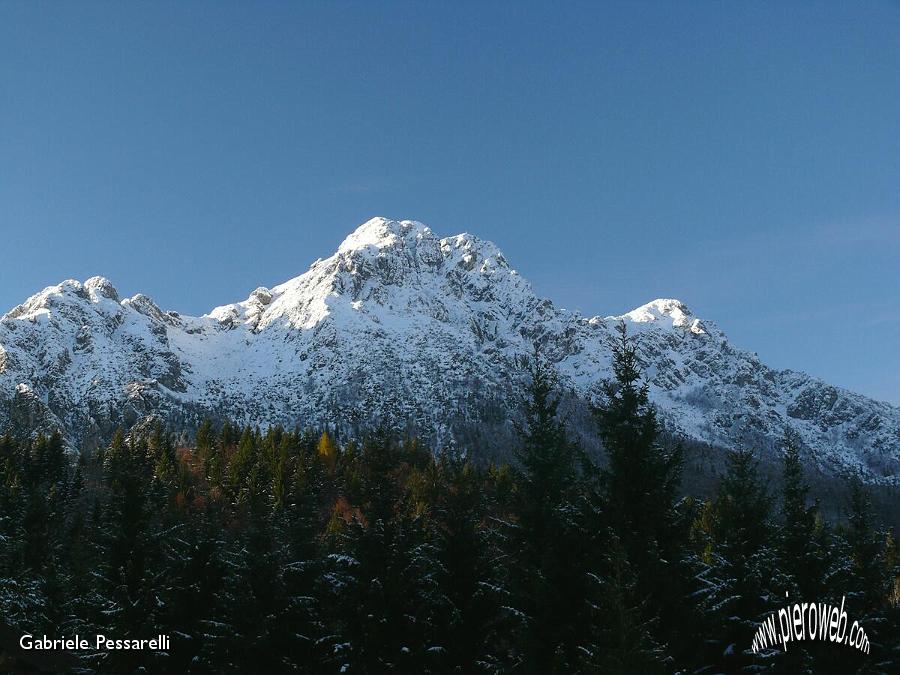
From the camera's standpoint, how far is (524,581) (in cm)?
2761

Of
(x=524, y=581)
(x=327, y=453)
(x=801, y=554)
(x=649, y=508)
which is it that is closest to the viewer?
(x=649, y=508)

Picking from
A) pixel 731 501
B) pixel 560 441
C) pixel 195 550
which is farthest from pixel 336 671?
pixel 731 501

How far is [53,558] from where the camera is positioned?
58.2 metres

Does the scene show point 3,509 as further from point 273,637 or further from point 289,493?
point 273,637

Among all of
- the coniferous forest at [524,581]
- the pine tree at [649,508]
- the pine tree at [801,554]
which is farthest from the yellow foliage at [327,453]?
the pine tree at [649,508]

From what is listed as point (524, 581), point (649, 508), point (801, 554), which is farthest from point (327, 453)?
point (649, 508)

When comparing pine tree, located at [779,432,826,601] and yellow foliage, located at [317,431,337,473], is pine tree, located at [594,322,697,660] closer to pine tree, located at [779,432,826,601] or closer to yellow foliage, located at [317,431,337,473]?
pine tree, located at [779,432,826,601]

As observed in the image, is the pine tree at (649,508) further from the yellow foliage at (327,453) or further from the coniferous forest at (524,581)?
the yellow foliage at (327,453)

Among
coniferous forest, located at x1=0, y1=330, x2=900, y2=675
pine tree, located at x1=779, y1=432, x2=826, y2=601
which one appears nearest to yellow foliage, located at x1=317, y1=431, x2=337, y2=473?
coniferous forest, located at x1=0, y1=330, x2=900, y2=675

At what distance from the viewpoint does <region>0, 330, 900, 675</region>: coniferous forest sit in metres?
25.0

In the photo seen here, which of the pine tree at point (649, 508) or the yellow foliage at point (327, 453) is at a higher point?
the yellow foliage at point (327, 453)

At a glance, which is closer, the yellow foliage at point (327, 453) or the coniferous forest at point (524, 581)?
the coniferous forest at point (524, 581)

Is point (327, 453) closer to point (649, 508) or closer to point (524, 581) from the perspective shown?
point (524, 581)

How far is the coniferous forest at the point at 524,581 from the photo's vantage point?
82.1 ft
